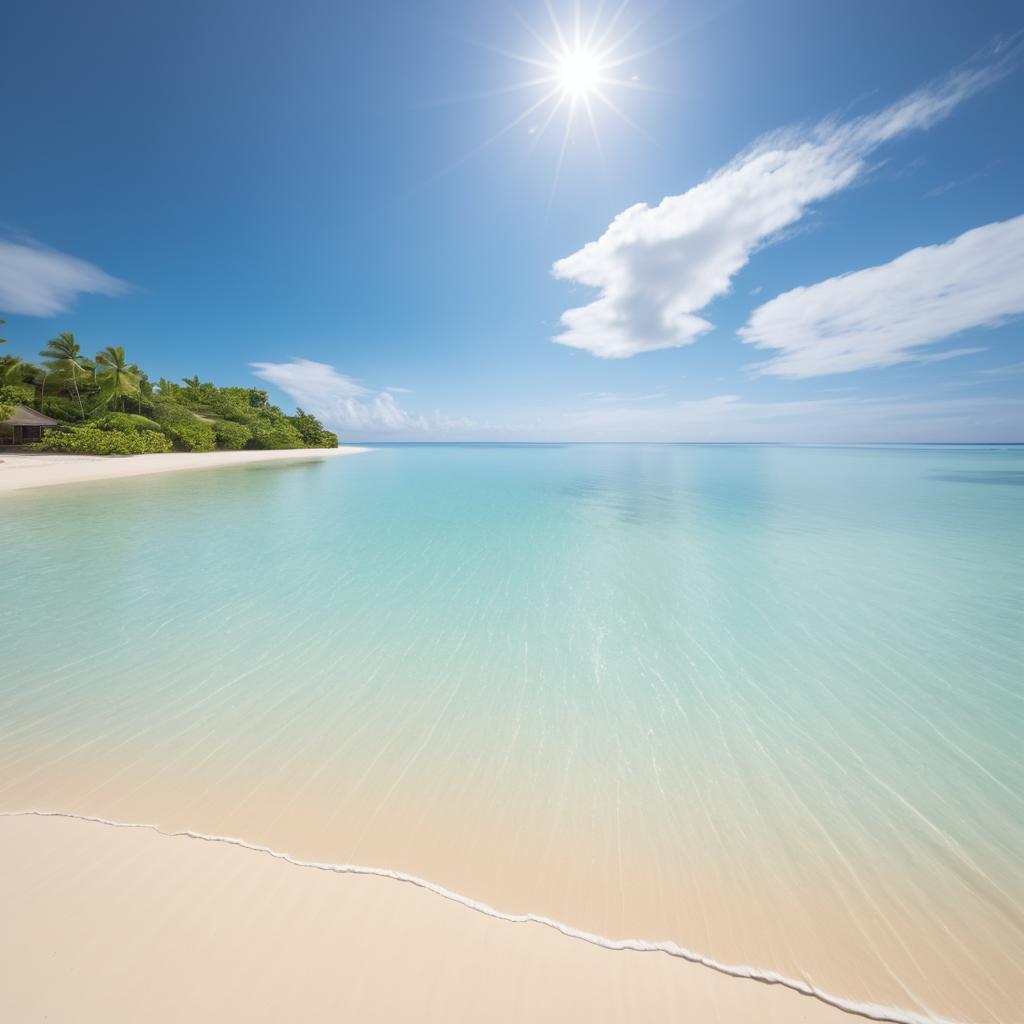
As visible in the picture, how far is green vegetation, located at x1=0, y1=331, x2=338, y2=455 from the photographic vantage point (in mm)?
33438

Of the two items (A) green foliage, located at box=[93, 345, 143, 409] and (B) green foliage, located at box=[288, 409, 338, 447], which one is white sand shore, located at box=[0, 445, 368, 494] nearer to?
(A) green foliage, located at box=[93, 345, 143, 409]

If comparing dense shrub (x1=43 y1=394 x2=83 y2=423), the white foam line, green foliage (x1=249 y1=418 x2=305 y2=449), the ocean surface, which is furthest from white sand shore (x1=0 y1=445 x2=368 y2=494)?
the white foam line

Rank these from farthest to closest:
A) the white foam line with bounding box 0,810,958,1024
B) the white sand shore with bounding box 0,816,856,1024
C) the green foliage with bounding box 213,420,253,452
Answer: the green foliage with bounding box 213,420,253,452
the white foam line with bounding box 0,810,958,1024
the white sand shore with bounding box 0,816,856,1024

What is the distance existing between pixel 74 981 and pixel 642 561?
9.80 m

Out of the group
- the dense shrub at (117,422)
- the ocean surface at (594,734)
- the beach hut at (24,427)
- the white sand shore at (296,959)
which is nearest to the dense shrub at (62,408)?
the dense shrub at (117,422)

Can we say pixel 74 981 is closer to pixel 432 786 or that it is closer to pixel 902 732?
pixel 432 786

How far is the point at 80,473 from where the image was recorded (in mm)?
24344

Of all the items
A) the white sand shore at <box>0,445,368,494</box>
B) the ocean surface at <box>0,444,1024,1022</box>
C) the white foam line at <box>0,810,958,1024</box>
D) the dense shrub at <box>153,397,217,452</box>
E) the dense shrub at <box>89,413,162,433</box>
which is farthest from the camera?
the dense shrub at <box>153,397,217,452</box>

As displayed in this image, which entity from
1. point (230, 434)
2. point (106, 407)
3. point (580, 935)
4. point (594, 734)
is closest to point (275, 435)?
point (230, 434)

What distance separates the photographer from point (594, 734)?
159 inches

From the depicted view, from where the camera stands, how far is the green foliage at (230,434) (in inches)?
1891

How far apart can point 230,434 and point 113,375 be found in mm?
11456

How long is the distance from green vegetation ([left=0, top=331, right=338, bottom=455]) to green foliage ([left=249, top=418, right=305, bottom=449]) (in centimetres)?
237

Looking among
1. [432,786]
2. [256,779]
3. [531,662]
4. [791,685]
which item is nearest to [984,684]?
[791,685]
